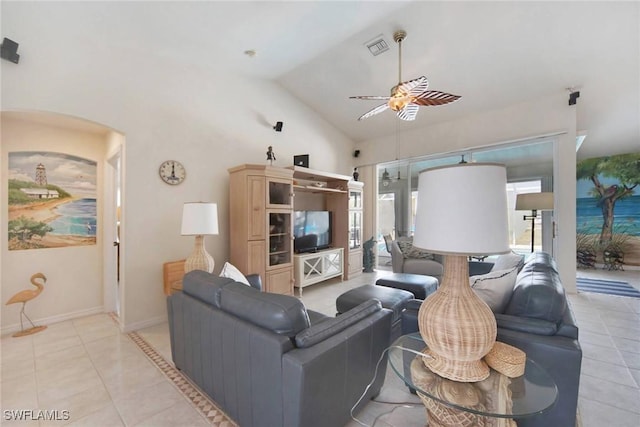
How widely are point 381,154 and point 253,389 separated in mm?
5282

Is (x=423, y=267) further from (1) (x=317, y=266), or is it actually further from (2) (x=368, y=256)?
(1) (x=317, y=266)

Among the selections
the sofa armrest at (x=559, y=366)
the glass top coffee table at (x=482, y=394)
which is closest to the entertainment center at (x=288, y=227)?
the glass top coffee table at (x=482, y=394)

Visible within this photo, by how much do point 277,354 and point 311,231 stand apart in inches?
136

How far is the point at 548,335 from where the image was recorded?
1366mm

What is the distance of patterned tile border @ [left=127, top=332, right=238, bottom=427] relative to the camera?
1651 millimetres

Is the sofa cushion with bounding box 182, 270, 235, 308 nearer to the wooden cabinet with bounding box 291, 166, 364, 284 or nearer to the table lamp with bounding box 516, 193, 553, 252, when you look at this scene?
the wooden cabinet with bounding box 291, 166, 364, 284

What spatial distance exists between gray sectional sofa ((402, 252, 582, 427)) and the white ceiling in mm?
3100

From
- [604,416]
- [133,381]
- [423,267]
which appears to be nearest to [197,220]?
[133,381]

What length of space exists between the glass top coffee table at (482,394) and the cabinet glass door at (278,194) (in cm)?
281

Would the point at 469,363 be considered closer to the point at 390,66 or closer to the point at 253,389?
the point at 253,389

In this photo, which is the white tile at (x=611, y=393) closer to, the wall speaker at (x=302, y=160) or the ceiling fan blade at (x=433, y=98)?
the ceiling fan blade at (x=433, y=98)

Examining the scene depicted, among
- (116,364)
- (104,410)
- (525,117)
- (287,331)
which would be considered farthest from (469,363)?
(525,117)

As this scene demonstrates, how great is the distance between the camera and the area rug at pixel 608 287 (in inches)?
160

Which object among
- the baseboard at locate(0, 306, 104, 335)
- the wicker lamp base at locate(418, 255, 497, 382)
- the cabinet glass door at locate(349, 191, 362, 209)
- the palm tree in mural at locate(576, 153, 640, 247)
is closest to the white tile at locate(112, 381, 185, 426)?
the wicker lamp base at locate(418, 255, 497, 382)
